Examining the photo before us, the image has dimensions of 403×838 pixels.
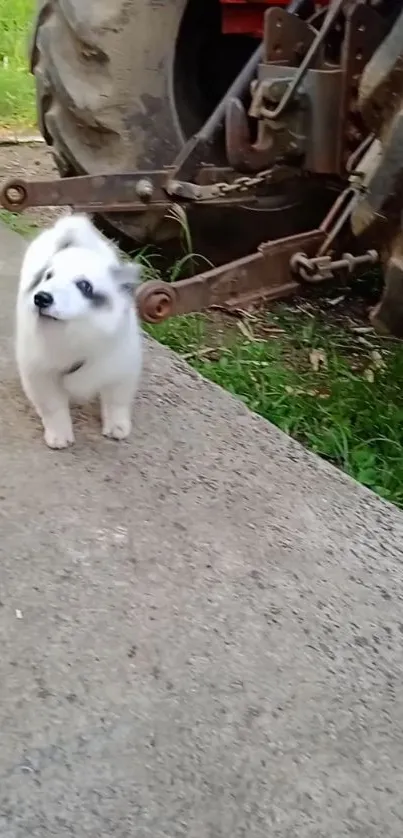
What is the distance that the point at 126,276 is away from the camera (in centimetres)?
143

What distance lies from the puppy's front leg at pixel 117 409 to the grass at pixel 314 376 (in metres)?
0.34

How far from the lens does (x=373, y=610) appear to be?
1.22 meters

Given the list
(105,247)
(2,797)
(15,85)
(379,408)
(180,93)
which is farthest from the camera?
(15,85)

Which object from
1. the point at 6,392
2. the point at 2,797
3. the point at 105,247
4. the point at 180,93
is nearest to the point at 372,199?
the point at 105,247

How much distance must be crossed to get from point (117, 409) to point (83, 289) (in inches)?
10.2

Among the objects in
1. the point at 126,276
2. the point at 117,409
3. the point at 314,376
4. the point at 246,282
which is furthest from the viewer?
the point at 314,376

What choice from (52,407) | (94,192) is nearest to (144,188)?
(94,192)

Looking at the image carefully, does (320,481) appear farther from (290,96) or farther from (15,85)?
(15,85)

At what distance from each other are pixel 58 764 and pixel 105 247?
775mm

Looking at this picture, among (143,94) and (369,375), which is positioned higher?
(143,94)

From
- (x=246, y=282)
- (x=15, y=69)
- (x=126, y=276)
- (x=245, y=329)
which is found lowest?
(x=15, y=69)

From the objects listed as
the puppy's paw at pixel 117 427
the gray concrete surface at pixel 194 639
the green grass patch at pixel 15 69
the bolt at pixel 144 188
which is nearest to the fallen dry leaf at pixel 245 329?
the bolt at pixel 144 188

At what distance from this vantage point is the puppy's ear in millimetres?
1420

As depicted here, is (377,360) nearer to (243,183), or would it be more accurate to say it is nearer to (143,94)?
(243,183)
